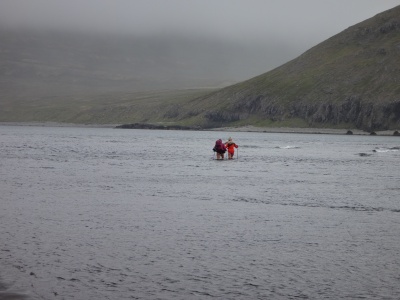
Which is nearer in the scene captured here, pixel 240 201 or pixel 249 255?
pixel 249 255

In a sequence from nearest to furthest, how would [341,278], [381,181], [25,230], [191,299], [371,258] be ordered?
[191,299], [341,278], [371,258], [25,230], [381,181]

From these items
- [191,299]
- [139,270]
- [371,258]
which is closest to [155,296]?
[191,299]

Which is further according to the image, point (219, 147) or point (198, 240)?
point (219, 147)

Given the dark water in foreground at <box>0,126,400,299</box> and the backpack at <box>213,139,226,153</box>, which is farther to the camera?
the backpack at <box>213,139,226,153</box>

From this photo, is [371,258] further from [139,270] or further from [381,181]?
[381,181]

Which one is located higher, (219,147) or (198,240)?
(219,147)

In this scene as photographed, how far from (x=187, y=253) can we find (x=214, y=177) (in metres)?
31.2

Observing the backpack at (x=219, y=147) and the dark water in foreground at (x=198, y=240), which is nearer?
the dark water in foreground at (x=198, y=240)

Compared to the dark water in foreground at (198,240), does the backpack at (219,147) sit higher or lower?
higher

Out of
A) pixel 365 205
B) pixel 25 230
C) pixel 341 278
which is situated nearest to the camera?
pixel 341 278

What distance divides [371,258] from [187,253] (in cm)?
642

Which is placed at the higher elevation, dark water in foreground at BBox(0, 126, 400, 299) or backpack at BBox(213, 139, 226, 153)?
backpack at BBox(213, 139, 226, 153)

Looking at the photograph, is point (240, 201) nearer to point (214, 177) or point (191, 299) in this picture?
point (214, 177)

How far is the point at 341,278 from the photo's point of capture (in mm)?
18953
